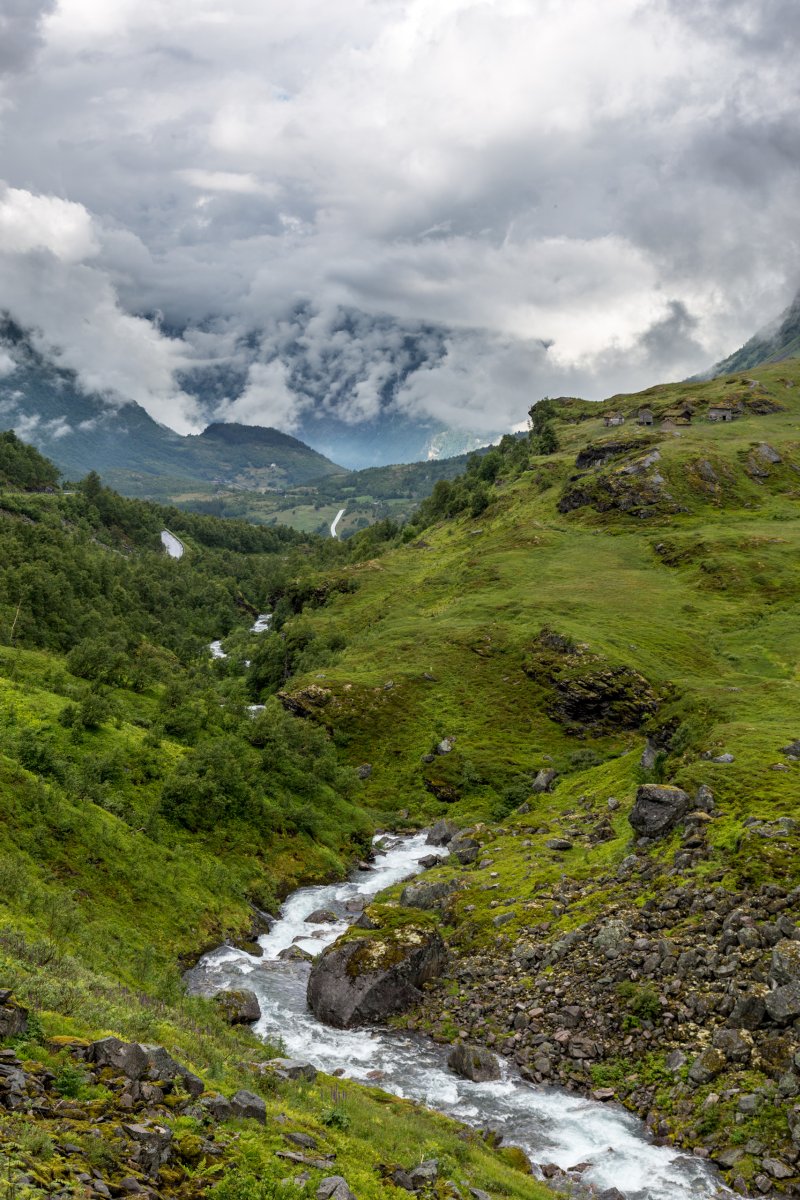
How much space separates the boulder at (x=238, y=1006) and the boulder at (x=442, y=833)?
35.9 meters

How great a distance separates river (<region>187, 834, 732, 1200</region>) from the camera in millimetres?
24953

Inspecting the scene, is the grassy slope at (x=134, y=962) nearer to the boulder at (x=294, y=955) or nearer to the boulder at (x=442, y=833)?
the boulder at (x=294, y=955)

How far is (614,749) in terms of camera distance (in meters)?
87.9

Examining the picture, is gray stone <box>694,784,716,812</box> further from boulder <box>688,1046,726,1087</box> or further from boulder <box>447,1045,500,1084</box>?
boulder <box>447,1045,500,1084</box>

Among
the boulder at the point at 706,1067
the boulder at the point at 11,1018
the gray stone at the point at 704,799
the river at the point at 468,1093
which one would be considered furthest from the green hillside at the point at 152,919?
the gray stone at the point at 704,799

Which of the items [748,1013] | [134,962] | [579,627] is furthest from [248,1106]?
[579,627]

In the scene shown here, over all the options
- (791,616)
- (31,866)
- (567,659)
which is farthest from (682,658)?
(31,866)

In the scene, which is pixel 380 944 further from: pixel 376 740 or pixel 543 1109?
pixel 376 740

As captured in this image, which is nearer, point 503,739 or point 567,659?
point 503,739

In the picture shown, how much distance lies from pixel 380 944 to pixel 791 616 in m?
98.2

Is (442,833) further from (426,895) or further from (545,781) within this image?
(426,895)

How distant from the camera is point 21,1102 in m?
13.6

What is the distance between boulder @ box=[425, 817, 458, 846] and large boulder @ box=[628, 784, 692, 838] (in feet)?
90.4

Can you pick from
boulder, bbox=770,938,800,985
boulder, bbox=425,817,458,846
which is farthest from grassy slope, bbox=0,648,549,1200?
boulder, bbox=425,817,458,846
